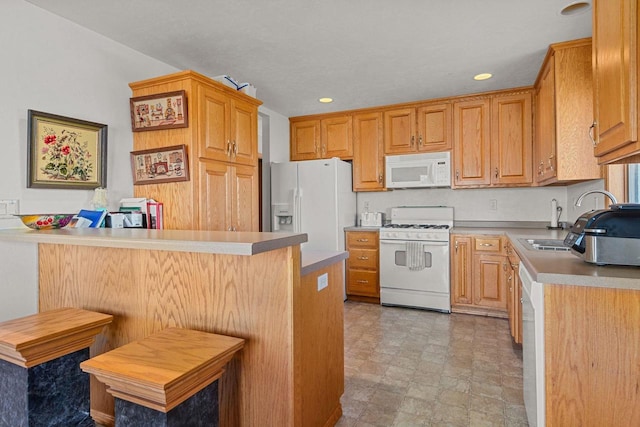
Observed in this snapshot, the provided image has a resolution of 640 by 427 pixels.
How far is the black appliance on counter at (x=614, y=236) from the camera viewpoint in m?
1.33

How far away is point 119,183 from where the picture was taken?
2.68 metres

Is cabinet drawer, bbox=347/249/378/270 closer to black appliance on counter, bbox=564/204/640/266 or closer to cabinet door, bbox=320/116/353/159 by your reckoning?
cabinet door, bbox=320/116/353/159

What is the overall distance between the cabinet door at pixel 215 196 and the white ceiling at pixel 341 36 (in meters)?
0.92

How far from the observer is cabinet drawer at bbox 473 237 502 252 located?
3.62 meters

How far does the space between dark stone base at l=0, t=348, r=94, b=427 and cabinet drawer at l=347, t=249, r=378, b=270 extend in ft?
10.1

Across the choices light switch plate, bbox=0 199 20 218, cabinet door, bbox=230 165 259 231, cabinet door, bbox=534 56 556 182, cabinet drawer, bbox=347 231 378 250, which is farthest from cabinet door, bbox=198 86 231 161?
cabinet door, bbox=534 56 556 182

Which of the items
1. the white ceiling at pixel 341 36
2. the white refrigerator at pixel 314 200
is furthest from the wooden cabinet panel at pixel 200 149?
the white refrigerator at pixel 314 200

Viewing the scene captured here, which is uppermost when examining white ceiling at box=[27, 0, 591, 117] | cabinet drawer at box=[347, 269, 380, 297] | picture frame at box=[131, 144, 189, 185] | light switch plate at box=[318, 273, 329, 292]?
white ceiling at box=[27, 0, 591, 117]

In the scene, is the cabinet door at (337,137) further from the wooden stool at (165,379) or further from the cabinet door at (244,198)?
the wooden stool at (165,379)

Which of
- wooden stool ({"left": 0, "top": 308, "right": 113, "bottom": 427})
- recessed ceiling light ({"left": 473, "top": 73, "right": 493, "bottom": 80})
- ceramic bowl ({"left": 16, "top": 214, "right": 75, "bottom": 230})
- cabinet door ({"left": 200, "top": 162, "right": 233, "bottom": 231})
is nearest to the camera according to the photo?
wooden stool ({"left": 0, "top": 308, "right": 113, "bottom": 427})

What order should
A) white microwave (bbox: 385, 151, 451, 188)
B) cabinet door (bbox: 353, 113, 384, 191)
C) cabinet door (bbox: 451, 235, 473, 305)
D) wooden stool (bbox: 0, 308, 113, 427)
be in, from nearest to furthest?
wooden stool (bbox: 0, 308, 113, 427)
cabinet door (bbox: 451, 235, 473, 305)
white microwave (bbox: 385, 151, 451, 188)
cabinet door (bbox: 353, 113, 384, 191)

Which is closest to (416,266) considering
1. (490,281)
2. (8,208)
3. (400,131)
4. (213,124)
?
(490,281)

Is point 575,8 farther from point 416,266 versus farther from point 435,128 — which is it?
point 416,266

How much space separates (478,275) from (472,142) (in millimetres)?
1480
